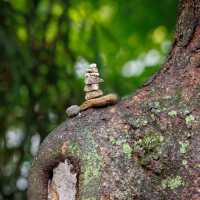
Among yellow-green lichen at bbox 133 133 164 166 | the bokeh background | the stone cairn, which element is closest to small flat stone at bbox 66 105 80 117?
the stone cairn

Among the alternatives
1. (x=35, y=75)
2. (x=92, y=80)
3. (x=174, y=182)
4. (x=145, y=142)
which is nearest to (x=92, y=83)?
(x=92, y=80)

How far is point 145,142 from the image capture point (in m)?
1.67

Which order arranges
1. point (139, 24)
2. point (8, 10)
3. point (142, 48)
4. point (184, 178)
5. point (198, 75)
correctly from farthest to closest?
point (142, 48)
point (139, 24)
point (8, 10)
point (198, 75)
point (184, 178)

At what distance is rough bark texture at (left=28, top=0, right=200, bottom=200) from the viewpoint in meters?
1.62

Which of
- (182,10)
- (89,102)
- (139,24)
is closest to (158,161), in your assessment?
(89,102)

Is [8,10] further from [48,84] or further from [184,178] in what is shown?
[184,178]

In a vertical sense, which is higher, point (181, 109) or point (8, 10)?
point (8, 10)

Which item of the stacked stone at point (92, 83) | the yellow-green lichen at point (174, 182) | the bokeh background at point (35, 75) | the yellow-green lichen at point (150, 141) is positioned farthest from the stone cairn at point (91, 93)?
the bokeh background at point (35, 75)

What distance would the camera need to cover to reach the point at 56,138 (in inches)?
68.4

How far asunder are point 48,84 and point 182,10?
184 cm

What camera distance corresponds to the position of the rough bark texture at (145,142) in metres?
1.62

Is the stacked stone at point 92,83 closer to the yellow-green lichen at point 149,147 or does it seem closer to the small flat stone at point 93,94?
the small flat stone at point 93,94

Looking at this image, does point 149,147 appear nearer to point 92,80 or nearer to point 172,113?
point 172,113

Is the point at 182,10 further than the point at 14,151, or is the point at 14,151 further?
the point at 14,151
